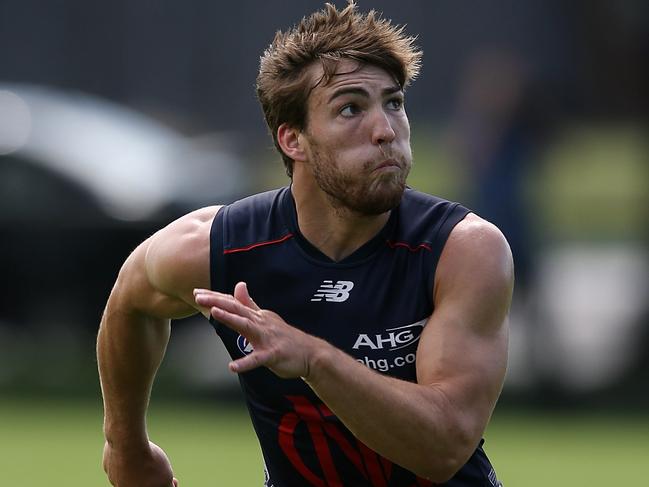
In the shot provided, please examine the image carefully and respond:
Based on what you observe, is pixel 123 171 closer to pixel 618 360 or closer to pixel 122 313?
pixel 618 360

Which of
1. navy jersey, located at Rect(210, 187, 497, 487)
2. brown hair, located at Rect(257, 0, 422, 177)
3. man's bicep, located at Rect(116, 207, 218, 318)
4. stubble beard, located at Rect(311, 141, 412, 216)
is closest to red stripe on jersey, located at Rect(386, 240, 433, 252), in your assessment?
navy jersey, located at Rect(210, 187, 497, 487)

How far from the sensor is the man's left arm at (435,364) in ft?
16.1

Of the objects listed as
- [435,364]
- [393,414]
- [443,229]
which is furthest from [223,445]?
[393,414]

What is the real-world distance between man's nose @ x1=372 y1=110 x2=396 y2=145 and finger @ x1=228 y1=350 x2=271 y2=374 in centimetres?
98

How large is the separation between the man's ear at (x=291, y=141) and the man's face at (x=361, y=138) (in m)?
0.12

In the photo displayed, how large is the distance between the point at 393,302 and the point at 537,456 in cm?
582

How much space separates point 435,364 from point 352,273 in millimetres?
534

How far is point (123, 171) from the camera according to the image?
13906 millimetres

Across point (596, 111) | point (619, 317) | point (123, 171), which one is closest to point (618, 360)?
point (619, 317)

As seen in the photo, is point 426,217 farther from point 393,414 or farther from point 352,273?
point 393,414

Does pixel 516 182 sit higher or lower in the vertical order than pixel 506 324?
lower

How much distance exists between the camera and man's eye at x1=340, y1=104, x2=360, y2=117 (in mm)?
5570

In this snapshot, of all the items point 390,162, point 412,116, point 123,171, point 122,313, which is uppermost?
point 390,162

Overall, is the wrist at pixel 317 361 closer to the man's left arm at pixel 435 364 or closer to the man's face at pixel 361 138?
the man's left arm at pixel 435 364
